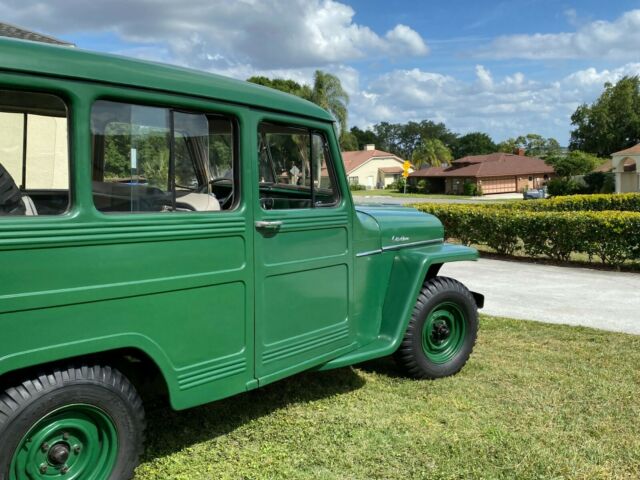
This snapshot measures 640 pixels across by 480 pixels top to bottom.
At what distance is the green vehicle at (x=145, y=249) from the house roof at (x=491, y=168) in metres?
55.2

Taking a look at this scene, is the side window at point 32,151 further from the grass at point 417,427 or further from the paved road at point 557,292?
the paved road at point 557,292

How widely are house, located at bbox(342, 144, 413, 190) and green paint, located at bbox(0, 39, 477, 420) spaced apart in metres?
67.6

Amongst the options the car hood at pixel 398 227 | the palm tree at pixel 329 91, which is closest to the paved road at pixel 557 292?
the car hood at pixel 398 227

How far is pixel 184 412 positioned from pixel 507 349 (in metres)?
3.15

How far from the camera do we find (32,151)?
292 centimetres

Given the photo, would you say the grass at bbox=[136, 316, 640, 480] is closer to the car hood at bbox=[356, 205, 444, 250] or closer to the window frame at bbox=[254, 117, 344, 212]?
the car hood at bbox=[356, 205, 444, 250]

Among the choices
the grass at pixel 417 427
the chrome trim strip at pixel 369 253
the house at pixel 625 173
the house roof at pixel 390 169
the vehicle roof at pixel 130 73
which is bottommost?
the grass at pixel 417 427

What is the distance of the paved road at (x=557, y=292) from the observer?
716 cm

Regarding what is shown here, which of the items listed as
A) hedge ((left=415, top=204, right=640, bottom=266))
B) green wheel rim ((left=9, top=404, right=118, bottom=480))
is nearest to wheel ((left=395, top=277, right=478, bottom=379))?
green wheel rim ((left=9, top=404, right=118, bottom=480))

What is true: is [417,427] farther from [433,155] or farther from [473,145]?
[473,145]

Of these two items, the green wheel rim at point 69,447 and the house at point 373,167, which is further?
the house at point 373,167

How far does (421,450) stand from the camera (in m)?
3.54

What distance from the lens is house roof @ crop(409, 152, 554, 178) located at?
192 ft

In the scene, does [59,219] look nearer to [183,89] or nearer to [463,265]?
[183,89]
